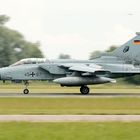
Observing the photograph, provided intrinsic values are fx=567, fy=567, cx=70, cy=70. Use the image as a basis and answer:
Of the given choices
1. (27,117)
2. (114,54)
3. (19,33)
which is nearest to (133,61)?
(114,54)

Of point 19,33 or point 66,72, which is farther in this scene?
point 19,33

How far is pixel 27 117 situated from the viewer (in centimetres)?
2073

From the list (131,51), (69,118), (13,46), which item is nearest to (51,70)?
(131,51)

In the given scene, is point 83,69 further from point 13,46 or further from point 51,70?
point 13,46

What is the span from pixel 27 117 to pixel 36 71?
22.0 m

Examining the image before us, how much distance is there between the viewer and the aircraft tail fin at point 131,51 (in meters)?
43.5

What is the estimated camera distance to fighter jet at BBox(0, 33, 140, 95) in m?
42.2

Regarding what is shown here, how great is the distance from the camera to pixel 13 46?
4572 inches

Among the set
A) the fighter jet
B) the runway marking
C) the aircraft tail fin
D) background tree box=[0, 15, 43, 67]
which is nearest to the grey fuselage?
the fighter jet

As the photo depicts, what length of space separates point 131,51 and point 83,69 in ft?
14.6
